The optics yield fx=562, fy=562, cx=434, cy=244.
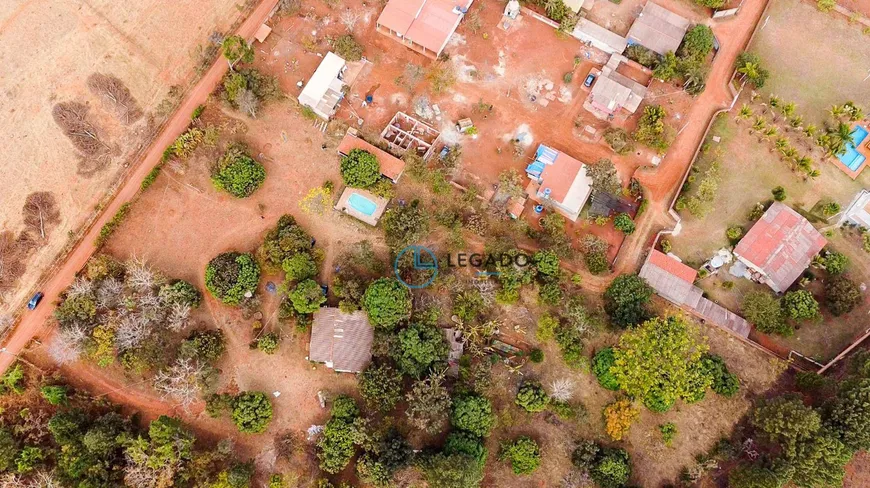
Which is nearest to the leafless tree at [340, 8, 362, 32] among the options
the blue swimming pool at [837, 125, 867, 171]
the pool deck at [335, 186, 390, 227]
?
the pool deck at [335, 186, 390, 227]

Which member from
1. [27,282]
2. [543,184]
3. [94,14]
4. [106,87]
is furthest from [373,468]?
[94,14]

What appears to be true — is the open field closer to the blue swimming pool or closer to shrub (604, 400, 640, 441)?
shrub (604, 400, 640, 441)

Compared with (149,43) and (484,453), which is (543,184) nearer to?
(484,453)

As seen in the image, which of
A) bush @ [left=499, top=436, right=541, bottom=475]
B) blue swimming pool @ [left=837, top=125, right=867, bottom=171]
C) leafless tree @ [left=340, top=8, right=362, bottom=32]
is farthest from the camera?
leafless tree @ [left=340, top=8, right=362, bottom=32]

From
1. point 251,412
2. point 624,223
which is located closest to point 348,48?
point 624,223

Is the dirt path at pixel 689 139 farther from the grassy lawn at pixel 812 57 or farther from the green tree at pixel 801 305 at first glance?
the green tree at pixel 801 305

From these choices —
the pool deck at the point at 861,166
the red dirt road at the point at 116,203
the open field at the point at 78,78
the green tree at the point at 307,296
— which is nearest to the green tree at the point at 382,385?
the green tree at the point at 307,296

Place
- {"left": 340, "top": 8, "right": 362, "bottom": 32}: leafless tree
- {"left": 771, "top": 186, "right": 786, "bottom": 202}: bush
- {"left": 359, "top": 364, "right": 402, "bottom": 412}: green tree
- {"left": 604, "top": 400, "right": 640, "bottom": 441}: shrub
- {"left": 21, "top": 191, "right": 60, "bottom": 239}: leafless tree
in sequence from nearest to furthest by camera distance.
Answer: {"left": 359, "top": 364, "right": 402, "bottom": 412}: green tree, {"left": 604, "top": 400, "right": 640, "bottom": 441}: shrub, {"left": 21, "top": 191, "right": 60, "bottom": 239}: leafless tree, {"left": 771, "top": 186, "right": 786, "bottom": 202}: bush, {"left": 340, "top": 8, "right": 362, "bottom": 32}: leafless tree
